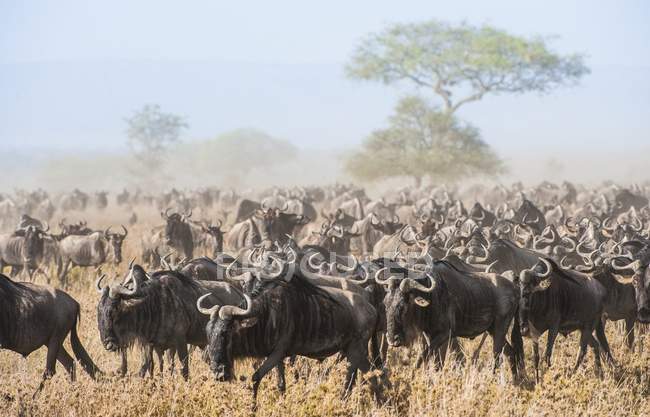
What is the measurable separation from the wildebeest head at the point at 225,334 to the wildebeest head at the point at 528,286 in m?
3.21

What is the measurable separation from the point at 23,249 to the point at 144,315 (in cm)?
892

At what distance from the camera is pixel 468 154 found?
2186 inches

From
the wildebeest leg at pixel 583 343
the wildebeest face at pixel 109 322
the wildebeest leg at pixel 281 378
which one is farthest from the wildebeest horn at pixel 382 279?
the wildebeest face at pixel 109 322

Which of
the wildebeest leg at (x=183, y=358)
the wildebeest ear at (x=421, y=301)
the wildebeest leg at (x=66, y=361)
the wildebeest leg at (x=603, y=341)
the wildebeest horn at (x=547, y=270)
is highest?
the wildebeest horn at (x=547, y=270)

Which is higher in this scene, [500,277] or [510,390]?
[500,277]

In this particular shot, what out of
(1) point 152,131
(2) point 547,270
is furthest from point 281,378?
(1) point 152,131

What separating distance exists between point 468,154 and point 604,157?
5829 inches

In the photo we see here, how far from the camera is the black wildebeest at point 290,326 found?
300 inches

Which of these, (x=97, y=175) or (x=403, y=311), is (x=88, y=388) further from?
(x=97, y=175)

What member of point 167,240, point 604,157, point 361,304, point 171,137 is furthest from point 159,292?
point 604,157

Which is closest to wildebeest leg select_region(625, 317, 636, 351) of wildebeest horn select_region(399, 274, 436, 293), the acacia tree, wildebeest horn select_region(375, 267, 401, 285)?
wildebeest horn select_region(375, 267, 401, 285)

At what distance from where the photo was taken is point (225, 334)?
759 cm

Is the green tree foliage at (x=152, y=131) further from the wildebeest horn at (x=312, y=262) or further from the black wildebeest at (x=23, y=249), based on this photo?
the wildebeest horn at (x=312, y=262)

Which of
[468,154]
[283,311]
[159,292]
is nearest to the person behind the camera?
[283,311]
